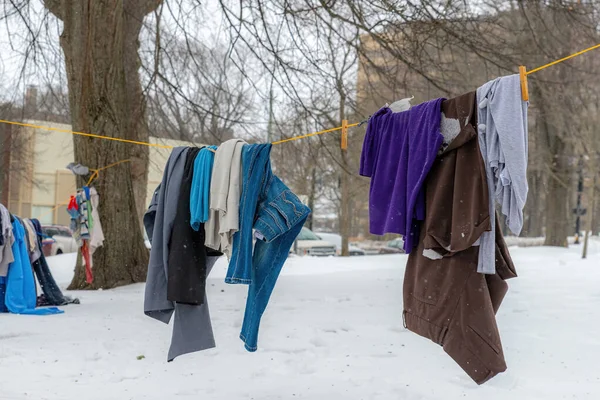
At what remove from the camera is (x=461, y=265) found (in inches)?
124

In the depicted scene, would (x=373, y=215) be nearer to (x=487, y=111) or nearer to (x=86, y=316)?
(x=487, y=111)

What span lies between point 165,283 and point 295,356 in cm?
178

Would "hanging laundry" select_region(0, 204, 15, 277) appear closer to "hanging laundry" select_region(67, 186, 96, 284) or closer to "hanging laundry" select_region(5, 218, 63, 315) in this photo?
"hanging laundry" select_region(5, 218, 63, 315)

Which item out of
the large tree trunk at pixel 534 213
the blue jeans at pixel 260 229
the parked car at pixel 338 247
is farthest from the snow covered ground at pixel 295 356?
the large tree trunk at pixel 534 213

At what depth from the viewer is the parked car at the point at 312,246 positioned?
21.8 m

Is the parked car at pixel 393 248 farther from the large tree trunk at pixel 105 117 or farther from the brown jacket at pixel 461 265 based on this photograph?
the brown jacket at pixel 461 265

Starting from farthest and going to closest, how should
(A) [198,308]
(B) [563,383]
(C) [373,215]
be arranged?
1. (B) [563,383]
2. (A) [198,308]
3. (C) [373,215]

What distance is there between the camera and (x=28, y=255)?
7.26m

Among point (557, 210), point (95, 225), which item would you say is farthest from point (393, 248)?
point (95, 225)

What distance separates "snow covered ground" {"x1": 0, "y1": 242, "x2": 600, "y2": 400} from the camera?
4.37m

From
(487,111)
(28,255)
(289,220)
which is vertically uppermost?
(487,111)

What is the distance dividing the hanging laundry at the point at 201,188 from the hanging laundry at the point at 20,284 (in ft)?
12.7

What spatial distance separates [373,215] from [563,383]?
7.70 ft

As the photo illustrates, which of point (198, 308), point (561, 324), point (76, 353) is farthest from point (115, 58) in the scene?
point (561, 324)
